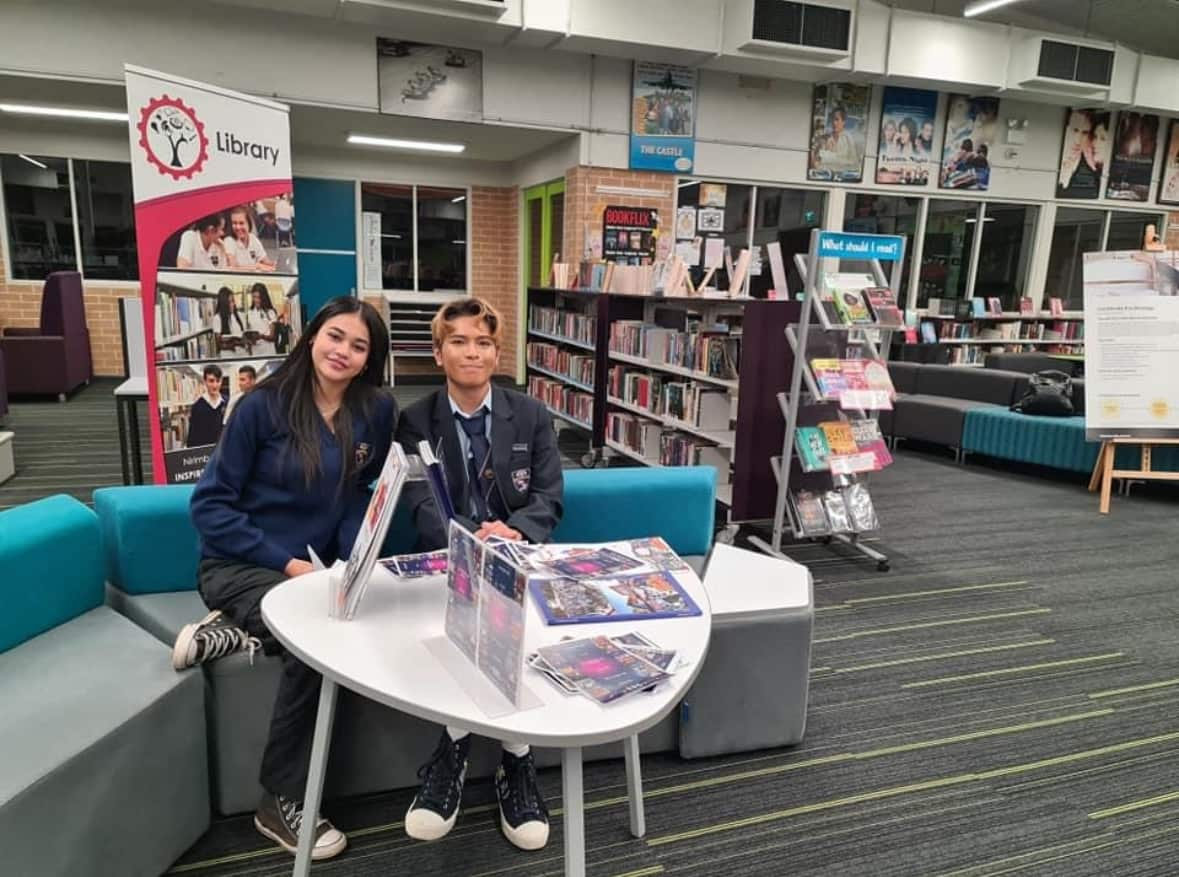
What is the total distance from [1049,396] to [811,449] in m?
3.23

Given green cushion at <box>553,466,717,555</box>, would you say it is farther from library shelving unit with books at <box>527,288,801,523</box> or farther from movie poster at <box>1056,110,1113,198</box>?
movie poster at <box>1056,110,1113,198</box>

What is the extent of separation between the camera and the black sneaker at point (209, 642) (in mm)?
1807

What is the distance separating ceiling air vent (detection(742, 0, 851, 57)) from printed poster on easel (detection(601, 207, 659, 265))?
1.84m

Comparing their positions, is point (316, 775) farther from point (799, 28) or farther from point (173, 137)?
point (799, 28)

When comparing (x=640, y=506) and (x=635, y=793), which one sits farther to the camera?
(x=640, y=506)

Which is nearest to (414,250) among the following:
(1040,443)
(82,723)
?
(1040,443)

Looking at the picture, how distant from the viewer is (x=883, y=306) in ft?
12.4

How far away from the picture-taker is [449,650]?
1.36 metres

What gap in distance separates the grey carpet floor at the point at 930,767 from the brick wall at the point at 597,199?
15.2 feet

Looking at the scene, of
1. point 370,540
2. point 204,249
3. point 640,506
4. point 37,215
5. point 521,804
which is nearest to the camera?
point 370,540

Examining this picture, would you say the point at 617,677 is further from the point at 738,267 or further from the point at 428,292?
the point at 428,292

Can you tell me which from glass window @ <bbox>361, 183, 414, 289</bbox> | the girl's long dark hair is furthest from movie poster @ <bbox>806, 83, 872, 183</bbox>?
the girl's long dark hair

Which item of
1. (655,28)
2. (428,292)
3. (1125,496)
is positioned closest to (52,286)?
(428,292)

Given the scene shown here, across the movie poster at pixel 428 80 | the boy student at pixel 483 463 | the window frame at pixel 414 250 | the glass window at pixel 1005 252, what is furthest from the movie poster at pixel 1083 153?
the boy student at pixel 483 463
